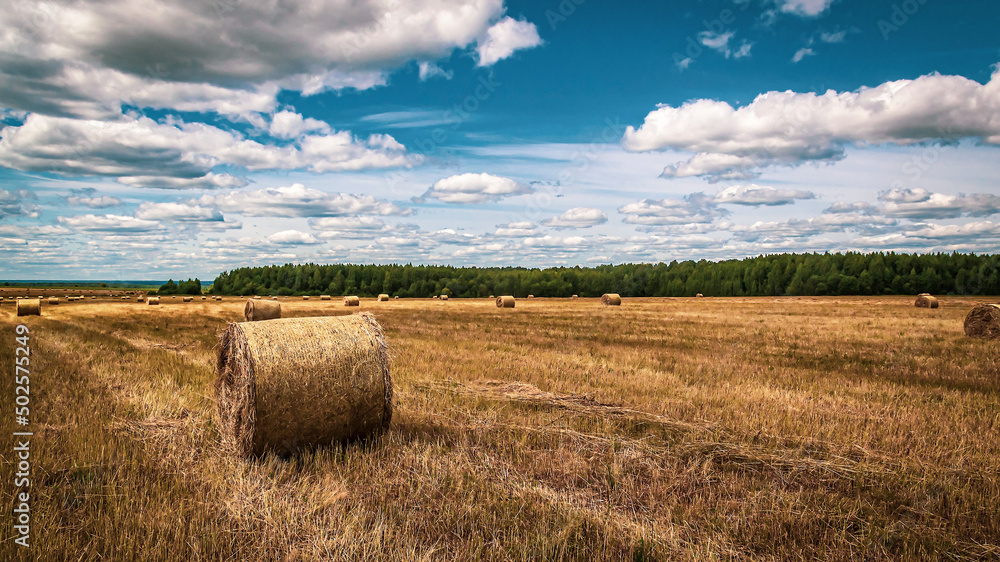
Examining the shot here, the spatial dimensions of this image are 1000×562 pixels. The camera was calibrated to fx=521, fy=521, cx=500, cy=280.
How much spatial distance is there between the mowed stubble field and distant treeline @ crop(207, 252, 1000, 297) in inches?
3539

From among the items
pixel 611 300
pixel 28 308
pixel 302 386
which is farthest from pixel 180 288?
pixel 302 386

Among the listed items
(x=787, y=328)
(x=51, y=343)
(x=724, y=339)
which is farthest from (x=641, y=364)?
(x=51, y=343)

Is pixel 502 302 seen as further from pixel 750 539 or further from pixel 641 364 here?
pixel 750 539

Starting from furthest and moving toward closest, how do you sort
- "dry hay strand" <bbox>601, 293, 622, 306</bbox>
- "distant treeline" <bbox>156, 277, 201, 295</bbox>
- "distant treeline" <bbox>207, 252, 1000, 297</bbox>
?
"distant treeline" <bbox>156, 277, 201, 295</bbox> → "distant treeline" <bbox>207, 252, 1000, 297</bbox> → "dry hay strand" <bbox>601, 293, 622, 306</bbox>

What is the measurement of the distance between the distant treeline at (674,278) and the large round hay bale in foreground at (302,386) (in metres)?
91.6

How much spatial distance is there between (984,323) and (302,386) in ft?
85.0

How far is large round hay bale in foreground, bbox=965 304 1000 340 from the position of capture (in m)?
20.2

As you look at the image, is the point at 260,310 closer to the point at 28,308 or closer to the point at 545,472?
the point at 28,308

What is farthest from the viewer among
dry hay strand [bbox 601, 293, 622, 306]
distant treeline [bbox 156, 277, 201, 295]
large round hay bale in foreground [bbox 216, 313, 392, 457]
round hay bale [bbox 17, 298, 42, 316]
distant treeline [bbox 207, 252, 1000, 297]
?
distant treeline [bbox 156, 277, 201, 295]

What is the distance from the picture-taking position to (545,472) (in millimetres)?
5766

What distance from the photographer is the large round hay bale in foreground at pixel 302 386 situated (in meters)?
6.45

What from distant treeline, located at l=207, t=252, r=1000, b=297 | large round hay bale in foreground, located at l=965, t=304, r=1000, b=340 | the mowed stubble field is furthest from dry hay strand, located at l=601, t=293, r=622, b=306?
distant treeline, located at l=207, t=252, r=1000, b=297

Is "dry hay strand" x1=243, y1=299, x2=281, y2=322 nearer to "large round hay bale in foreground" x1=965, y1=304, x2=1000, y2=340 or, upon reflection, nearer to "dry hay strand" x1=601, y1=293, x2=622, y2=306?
"dry hay strand" x1=601, y1=293, x2=622, y2=306

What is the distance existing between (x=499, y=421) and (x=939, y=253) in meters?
136
